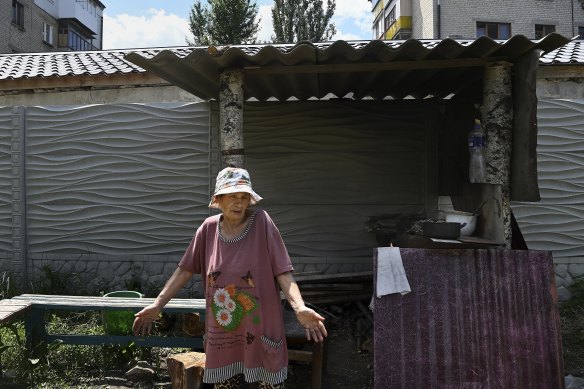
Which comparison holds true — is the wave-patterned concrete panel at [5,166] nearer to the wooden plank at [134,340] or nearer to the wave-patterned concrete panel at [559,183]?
the wooden plank at [134,340]

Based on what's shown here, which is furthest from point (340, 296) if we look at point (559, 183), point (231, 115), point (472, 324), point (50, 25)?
point (50, 25)

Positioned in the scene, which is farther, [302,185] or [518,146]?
[302,185]

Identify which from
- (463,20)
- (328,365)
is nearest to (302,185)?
(328,365)

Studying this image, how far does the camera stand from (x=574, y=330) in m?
6.43

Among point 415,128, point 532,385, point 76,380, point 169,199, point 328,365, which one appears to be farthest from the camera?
point 169,199

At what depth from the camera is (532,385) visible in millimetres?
3812

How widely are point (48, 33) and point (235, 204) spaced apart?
3120 cm

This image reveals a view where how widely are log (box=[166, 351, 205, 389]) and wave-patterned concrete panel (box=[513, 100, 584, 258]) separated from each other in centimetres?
521

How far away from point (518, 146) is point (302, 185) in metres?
3.73

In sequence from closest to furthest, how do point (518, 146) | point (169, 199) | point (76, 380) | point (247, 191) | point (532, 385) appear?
1. point (247, 191)
2. point (532, 385)
3. point (518, 146)
4. point (76, 380)
5. point (169, 199)

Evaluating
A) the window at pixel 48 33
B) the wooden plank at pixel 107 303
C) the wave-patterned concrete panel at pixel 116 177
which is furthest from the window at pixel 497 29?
the window at pixel 48 33

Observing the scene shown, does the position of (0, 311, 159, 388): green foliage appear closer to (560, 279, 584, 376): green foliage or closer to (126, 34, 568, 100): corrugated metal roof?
(126, 34, 568, 100): corrugated metal roof

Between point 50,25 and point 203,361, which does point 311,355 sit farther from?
point 50,25

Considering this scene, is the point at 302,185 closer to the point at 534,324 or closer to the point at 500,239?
the point at 500,239
